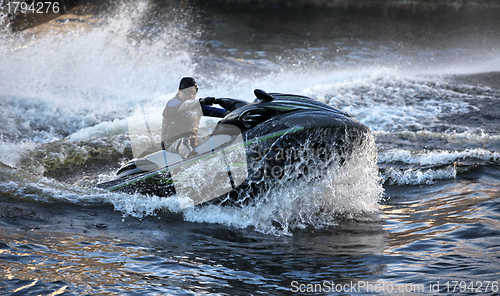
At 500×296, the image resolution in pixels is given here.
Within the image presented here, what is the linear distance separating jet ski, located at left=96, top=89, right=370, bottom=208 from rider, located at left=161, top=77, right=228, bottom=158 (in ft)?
0.68

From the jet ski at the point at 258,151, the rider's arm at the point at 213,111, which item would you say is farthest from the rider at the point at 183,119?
the jet ski at the point at 258,151

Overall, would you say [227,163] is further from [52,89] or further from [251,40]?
[251,40]

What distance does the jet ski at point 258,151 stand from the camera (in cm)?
421

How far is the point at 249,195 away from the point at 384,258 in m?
1.53

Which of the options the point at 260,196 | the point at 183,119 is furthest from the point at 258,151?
the point at 183,119

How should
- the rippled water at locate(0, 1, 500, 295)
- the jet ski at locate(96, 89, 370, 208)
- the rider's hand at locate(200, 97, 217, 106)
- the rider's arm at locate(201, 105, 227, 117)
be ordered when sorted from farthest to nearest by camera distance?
1. the rider's arm at locate(201, 105, 227, 117)
2. the rider's hand at locate(200, 97, 217, 106)
3. the jet ski at locate(96, 89, 370, 208)
4. the rippled water at locate(0, 1, 500, 295)

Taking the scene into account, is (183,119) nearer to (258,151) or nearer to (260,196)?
(258,151)

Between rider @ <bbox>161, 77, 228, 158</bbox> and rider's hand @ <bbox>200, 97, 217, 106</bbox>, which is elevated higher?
rider's hand @ <bbox>200, 97, 217, 106</bbox>

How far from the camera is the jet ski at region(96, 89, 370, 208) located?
421 cm

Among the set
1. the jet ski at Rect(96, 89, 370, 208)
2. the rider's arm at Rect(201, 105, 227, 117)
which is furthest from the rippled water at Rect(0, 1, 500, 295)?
the rider's arm at Rect(201, 105, 227, 117)

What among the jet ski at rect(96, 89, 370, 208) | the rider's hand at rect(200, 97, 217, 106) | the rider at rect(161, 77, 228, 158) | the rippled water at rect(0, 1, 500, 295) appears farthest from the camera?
the rider at rect(161, 77, 228, 158)

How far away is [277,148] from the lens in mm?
4242

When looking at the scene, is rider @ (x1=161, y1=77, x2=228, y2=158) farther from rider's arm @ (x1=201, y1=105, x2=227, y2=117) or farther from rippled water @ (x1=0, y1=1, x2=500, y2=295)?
rippled water @ (x1=0, y1=1, x2=500, y2=295)

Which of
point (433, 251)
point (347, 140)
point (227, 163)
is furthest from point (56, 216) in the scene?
point (433, 251)
